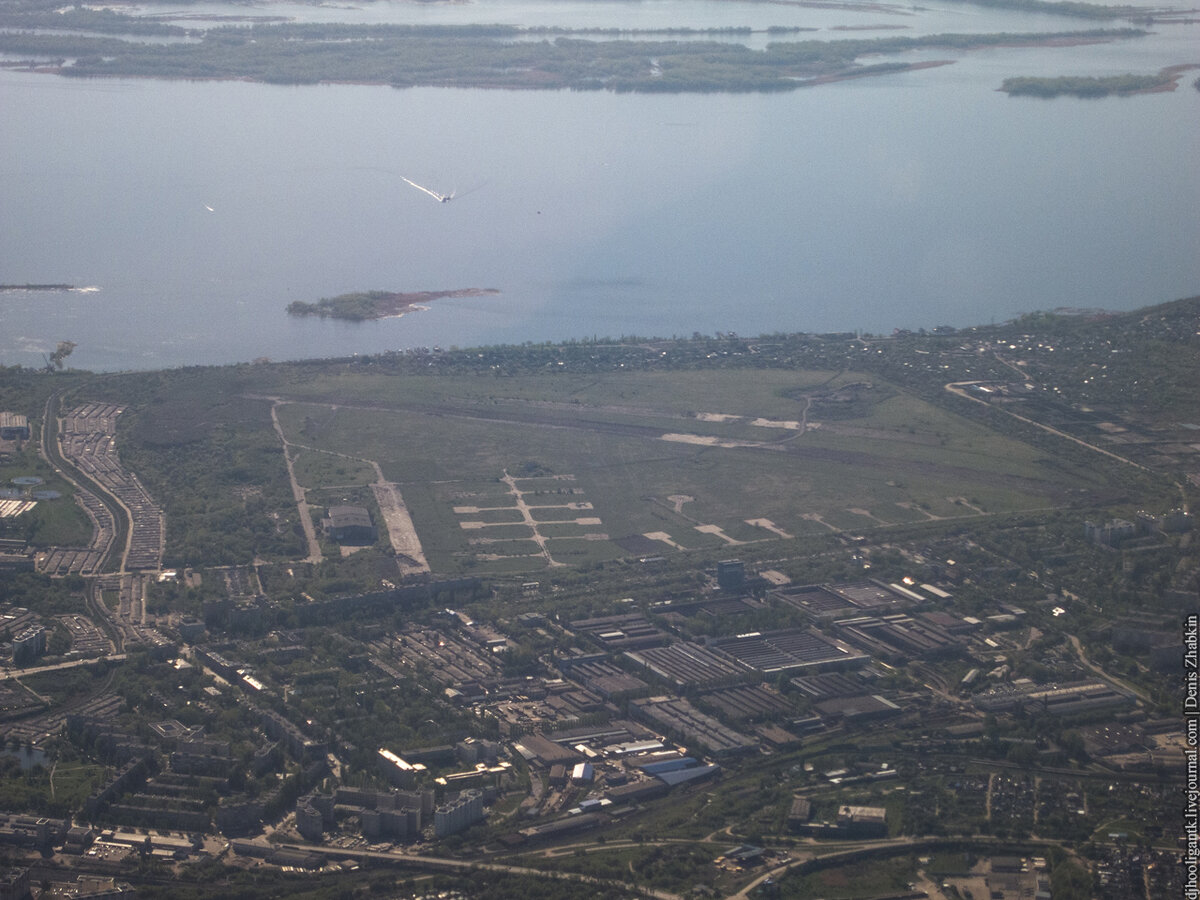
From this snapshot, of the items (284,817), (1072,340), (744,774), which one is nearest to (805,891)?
(744,774)

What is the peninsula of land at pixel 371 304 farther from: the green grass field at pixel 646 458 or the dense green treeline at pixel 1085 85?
the dense green treeline at pixel 1085 85

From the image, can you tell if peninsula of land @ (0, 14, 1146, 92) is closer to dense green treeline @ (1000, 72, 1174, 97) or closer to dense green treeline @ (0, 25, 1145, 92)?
dense green treeline @ (0, 25, 1145, 92)

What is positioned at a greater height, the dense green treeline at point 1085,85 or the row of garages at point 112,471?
the dense green treeline at point 1085,85

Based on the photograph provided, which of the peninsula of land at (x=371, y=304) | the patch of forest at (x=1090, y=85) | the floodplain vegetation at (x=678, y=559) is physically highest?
the patch of forest at (x=1090, y=85)

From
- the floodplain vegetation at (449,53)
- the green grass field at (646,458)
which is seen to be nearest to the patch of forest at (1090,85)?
the floodplain vegetation at (449,53)

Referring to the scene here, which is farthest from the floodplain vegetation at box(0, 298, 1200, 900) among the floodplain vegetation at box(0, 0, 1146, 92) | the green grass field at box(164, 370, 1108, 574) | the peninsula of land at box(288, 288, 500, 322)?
the floodplain vegetation at box(0, 0, 1146, 92)

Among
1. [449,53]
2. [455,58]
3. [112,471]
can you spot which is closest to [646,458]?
[112,471]

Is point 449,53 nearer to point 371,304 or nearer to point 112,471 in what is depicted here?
point 371,304
